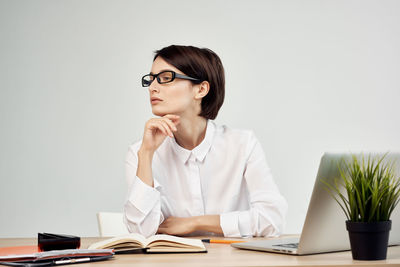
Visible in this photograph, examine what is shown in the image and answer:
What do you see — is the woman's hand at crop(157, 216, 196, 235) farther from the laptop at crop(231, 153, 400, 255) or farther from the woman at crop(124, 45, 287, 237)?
the laptop at crop(231, 153, 400, 255)

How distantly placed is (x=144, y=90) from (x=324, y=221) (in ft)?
10.0

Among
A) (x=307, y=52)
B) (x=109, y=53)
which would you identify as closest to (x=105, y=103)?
(x=109, y=53)

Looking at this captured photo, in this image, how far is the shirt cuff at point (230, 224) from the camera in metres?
1.90

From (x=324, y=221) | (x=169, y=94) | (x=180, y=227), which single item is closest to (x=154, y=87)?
(x=169, y=94)

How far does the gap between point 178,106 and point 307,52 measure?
2.25 metres

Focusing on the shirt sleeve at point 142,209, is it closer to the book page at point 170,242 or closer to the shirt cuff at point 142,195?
the shirt cuff at point 142,195

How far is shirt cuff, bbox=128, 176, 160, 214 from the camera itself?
1.93m

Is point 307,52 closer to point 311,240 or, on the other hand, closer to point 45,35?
point 45,35

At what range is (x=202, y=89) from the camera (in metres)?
2.37

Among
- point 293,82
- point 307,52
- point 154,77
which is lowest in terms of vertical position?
point 154,77

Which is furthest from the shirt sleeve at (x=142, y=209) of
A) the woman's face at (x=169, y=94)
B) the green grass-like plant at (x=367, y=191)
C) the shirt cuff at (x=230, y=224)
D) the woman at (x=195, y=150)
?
the green grass-like plant at (x=367, y=191)

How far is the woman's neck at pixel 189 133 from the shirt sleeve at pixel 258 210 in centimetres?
26

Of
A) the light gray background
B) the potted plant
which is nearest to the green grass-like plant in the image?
the potted plant

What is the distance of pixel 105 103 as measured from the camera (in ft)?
13.1
